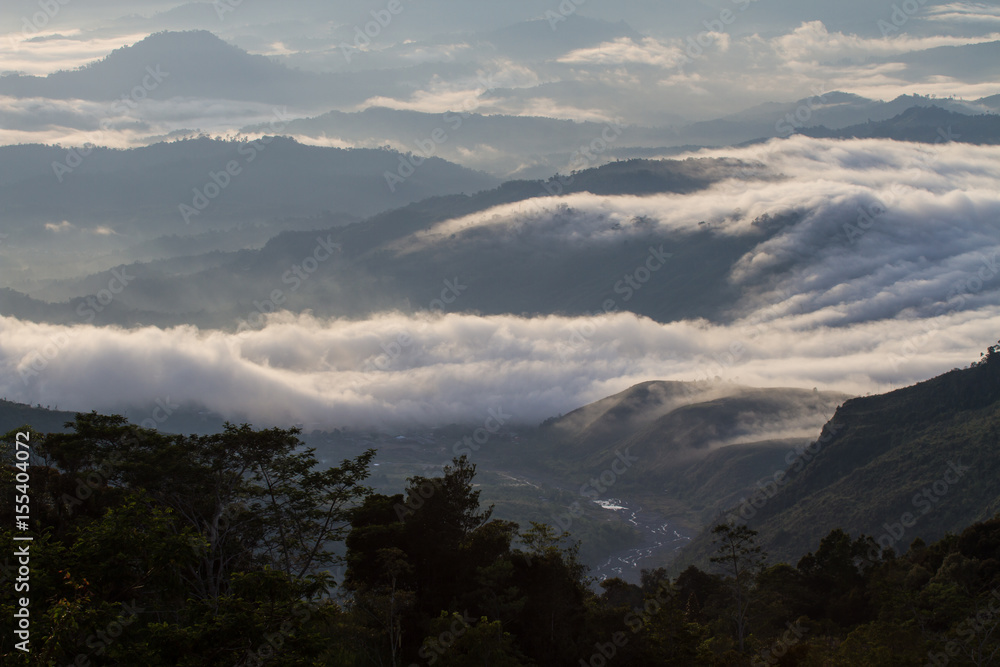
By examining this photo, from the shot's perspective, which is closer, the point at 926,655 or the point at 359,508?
the point at 926,655

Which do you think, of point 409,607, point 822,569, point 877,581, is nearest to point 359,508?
point 409,607

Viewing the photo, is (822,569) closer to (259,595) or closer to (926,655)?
(926,655)

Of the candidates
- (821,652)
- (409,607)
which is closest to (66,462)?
(409,607)

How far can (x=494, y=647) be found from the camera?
69688 mm

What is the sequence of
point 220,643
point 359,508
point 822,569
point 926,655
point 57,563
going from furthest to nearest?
1. point 822,569
2. point 359,508
3. point 926,655
4. point 57,563
5. point 220,643

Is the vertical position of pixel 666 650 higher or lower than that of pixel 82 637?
lower

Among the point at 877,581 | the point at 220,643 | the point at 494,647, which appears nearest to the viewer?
the point at 220,643

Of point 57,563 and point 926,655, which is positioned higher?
point 57,563

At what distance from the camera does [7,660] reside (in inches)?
1457

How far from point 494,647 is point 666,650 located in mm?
18446

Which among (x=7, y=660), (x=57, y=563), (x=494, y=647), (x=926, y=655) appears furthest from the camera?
(x=926, y=655)

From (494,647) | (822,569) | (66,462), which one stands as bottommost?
Result: (822,569)

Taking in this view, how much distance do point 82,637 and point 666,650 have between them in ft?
179

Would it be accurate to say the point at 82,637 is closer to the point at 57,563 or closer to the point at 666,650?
the point at 57,563
